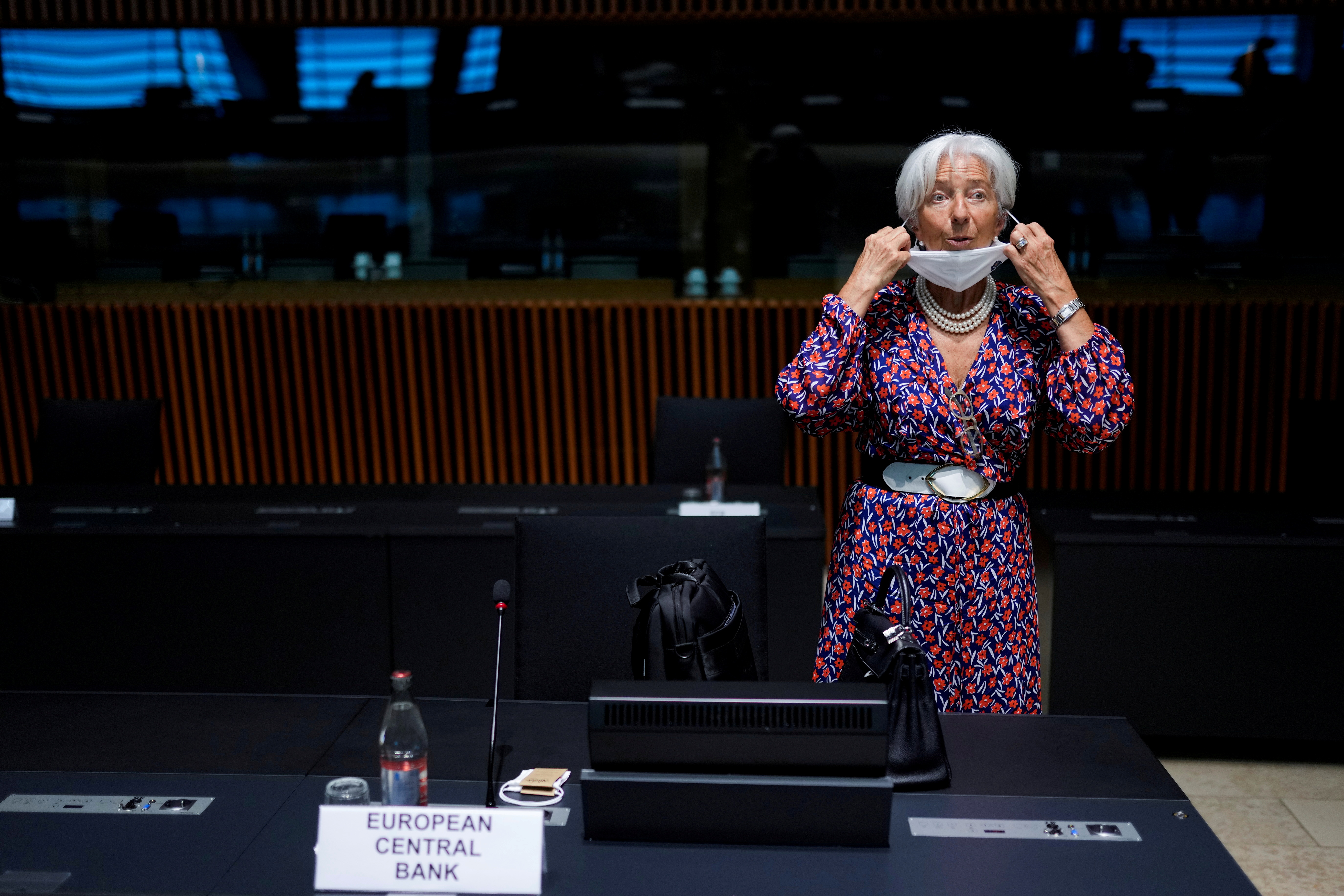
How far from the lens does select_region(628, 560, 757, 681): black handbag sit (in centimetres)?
198

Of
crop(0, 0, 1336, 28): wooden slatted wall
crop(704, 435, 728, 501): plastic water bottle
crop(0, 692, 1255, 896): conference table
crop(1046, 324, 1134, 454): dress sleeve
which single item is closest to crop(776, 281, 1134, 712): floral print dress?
crop(1046, 324, 1134, 454): dress sleeve

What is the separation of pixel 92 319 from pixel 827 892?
18.9 feet

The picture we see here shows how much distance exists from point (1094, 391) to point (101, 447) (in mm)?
3933

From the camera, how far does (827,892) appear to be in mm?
1529

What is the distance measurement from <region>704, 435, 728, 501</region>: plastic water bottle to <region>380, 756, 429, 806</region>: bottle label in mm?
2405

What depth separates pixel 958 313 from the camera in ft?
7.52

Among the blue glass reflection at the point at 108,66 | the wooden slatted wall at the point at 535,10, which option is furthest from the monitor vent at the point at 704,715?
the blue glass reflection at the point at 108,66

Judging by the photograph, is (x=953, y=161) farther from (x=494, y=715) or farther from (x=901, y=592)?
(x=494, y=715)

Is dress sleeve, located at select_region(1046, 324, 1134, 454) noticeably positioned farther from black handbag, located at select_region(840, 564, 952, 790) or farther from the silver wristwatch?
black handbag, located at select_region(840, 564, 952, 790)

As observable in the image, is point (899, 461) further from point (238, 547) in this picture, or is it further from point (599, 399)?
point (599, 399)

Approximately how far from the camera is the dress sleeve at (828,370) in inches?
87.1

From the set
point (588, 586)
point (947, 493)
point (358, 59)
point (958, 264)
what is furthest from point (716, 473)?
point (358, 59)

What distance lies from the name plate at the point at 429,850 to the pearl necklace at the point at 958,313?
4.15 feet

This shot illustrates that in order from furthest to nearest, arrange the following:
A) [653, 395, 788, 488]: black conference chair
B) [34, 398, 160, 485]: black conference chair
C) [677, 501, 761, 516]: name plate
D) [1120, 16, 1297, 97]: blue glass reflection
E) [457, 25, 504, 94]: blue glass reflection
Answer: [457, 25, 504, 94]: blue glass reflection
[1120, 16, 1297, 97]: blue glass reflection
[34, 398, 160, 485]: black conference chair
[653, 395, 788, 488]: black conference chair
[677, 501, 761, 516]: name plate
